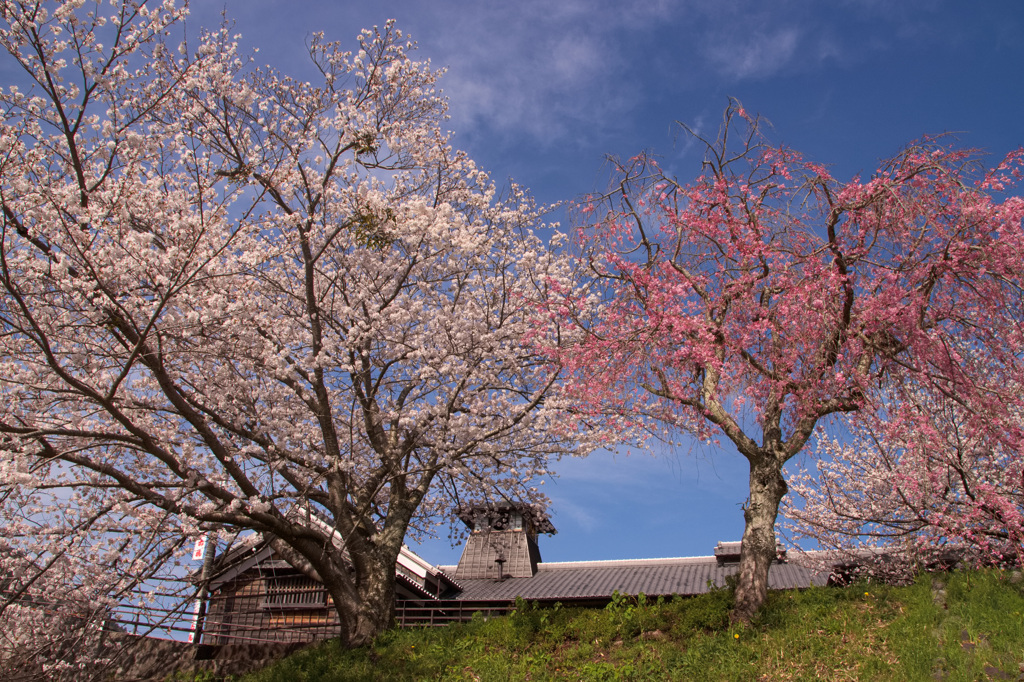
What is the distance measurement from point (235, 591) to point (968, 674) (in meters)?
18.0

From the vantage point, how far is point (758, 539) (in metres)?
8.71

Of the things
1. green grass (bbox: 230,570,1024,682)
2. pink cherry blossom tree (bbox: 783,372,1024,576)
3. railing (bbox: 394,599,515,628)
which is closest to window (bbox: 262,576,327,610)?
railing (bbox: 394,599,515,628)

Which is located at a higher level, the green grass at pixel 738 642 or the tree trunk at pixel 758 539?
the tree trunk at pixel 758 539

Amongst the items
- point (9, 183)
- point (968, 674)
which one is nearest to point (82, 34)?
point (9, 183)

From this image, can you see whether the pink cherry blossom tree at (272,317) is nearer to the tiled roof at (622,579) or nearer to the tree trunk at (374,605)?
the tree trunk at (374,605)

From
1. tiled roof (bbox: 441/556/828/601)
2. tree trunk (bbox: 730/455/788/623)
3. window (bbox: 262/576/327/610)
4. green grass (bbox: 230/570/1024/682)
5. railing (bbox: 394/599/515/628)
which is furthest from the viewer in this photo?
tiled roof (bbox: 441/556/828/601)

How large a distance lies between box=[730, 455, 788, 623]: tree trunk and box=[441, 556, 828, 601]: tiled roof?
8945mm

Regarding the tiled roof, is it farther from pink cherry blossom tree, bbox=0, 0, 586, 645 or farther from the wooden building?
pink cherry blossom tree, bbox=0, 0, 586, 645

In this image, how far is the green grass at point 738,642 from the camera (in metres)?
7.19

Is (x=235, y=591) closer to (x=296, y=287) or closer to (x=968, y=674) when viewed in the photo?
(x=296, y=287)

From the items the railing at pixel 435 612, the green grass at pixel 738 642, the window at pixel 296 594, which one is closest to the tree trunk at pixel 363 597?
the green grass at pixel 738 642

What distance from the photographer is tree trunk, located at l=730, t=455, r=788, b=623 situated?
8594 millimetres

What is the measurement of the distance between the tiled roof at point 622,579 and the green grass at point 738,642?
7776 mm

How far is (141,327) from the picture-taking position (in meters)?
8.83
